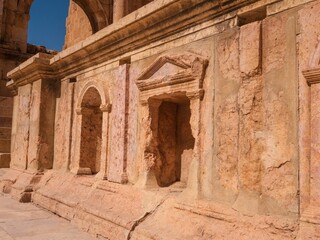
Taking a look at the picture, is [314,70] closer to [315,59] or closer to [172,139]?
[315,59]

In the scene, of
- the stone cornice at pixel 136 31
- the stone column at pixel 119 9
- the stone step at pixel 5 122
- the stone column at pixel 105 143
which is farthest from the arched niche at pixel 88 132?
the stone step at pixel 5 122

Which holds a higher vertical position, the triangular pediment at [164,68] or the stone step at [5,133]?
the triangular pediment at [164,68]

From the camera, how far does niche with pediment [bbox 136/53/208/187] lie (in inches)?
157

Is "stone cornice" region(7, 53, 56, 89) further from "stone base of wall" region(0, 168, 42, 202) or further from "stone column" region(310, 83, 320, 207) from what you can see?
"stone column" region(310, 83, 320, 207)

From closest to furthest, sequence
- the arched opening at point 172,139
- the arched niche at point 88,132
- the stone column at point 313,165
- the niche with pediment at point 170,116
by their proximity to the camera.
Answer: the stone column at point 313,165, the niche with pediment at point 170,116, the arched opening at point 172,139, the arched niche at point 88,132

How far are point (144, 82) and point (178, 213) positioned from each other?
1796 mm

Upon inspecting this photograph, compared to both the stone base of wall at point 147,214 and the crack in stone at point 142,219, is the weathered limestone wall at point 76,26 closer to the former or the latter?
the stone base of wall at point 147,214

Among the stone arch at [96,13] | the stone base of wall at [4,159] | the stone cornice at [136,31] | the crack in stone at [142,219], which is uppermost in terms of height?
the stone arch at [96,13]

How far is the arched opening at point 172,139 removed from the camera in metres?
4.83

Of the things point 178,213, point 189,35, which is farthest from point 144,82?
point 178,213

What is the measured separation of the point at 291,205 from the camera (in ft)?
9.71

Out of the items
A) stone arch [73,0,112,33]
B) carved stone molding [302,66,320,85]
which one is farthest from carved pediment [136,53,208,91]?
stone arch [73,0,112,33]

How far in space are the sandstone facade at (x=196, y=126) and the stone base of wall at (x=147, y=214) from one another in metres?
0.01

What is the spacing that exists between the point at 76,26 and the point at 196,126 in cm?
1098
